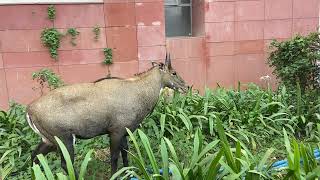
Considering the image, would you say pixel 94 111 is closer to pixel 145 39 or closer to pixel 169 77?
pixel 169 77

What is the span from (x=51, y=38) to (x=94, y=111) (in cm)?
435

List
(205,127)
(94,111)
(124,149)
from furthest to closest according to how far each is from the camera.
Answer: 1. (205,127)
2. (124,149)
3. (94,111)

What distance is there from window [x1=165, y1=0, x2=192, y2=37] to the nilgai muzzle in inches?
195

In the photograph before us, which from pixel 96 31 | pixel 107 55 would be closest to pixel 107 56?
pixel 107 55

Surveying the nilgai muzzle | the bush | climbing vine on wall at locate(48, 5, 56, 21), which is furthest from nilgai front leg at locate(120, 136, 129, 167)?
climbing vine on wall at locate(48, 5, 56, 21)

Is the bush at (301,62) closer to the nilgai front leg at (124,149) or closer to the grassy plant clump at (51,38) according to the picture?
the nilgai front leg at (124,149)

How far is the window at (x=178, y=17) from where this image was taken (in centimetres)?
920

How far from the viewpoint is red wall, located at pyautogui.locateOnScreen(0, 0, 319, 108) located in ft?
26.2

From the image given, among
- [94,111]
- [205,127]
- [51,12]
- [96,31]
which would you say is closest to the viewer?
[94,111]

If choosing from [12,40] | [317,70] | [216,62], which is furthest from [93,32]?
[317,70]

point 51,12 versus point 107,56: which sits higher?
point 51,12

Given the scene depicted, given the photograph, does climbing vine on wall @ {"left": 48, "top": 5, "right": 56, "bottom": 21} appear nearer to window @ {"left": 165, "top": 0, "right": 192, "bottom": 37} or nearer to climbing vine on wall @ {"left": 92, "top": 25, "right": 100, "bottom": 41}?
climbing vine on wall @ {"left": 92, "top": 25, "right": 100, "bottom": 41}

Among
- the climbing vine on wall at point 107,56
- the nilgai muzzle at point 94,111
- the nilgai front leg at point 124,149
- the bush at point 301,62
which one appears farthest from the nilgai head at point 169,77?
the climbing vine on wall at point 107,56

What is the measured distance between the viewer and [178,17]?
30.6ft
